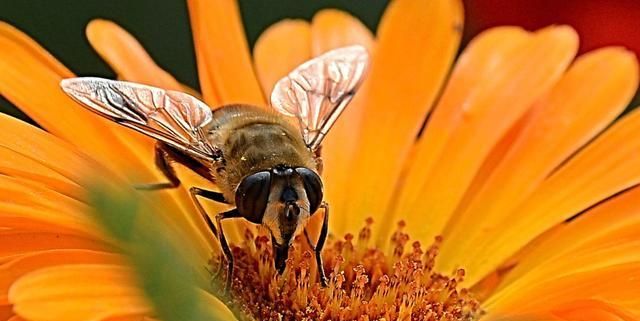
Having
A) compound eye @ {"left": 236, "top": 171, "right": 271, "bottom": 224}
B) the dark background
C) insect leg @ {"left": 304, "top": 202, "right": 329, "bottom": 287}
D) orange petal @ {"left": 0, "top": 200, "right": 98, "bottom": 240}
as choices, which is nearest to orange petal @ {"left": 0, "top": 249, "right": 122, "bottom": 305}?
orange petal @ {"left": 0, "top": 200, "right": 98, "bottom": 240}

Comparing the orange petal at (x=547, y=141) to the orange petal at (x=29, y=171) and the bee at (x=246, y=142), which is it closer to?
the bee at (x=246, y=142)

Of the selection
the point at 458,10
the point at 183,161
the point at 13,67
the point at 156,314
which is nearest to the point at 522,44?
the point at 458,10

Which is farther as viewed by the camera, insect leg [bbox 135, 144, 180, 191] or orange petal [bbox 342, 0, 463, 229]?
orange petal [bbox 342, 0, 463, 229]

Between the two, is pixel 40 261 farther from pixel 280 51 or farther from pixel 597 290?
pixel 280 51

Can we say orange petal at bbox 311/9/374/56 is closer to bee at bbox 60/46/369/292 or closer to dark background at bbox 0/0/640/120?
dark background at bbox 0/0/640/120

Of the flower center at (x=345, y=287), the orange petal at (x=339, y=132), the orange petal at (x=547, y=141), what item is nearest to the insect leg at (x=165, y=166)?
the flower center at (x=345, y=287)

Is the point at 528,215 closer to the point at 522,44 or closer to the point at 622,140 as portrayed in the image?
the point at 622,140
